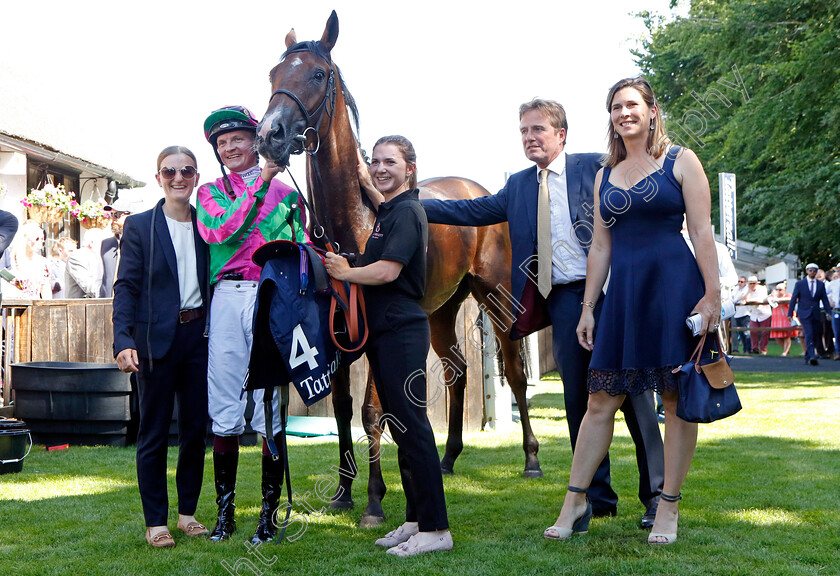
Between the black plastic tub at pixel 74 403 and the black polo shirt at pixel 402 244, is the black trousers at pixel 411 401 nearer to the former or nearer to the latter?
the black polo shirt at pixel 402 244

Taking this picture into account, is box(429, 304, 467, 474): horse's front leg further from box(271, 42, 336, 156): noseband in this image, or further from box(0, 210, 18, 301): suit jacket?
box(0, 210, 18, 301): suit jacket

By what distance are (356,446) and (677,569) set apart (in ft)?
9.40

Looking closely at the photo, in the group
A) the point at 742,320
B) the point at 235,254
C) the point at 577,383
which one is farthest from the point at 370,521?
the point at 742,320

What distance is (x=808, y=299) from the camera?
16562 millimetres

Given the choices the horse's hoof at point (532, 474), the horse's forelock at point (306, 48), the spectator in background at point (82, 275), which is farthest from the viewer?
the spectator in background at point (82, 275)

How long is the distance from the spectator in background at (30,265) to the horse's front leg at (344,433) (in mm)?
6014

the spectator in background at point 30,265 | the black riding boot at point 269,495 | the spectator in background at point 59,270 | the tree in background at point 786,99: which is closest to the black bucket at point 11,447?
the black riding boot at point 269,495

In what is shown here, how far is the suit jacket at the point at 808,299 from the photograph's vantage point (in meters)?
16.4

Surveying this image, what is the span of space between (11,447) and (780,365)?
46.3 feet

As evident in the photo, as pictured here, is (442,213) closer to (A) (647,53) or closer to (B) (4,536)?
(B) (4,536)

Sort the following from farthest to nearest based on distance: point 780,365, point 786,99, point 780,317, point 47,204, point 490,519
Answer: point 780,317, point 780,365, point 786,99, point 47,204, point 490,519

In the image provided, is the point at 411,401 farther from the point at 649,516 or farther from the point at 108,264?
the point at 108,264

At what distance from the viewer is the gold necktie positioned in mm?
4012

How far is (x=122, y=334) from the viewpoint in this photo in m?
3.83
